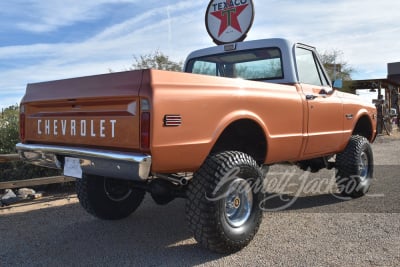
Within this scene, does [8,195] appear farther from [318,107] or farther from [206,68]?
[318,107]

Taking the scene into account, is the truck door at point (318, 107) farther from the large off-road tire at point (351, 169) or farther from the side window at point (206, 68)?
the side window at point (206, 68)

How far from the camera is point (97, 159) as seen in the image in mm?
3354

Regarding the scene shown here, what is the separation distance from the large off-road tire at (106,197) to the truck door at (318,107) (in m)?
2.03

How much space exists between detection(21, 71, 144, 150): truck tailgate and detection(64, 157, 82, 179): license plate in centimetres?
14

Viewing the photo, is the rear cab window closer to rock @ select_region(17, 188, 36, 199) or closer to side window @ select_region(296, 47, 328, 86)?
side window @ select_region(296, 47, 328, 86)

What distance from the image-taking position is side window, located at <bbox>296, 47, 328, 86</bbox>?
5.09m

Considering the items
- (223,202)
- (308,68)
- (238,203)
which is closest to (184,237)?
(238,203)

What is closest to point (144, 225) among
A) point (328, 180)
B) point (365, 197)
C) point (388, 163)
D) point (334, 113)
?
point (334, 113)

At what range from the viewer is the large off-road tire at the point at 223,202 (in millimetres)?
3463

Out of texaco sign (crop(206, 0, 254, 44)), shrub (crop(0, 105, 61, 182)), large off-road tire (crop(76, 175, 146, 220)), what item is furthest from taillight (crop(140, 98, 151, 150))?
texaco sign (crop(206, 0, 254, 44))

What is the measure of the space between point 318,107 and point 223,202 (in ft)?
6.85

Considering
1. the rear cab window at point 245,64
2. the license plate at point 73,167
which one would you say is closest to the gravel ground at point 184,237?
the license plate at point 73,167

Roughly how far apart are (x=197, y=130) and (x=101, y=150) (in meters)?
0.77

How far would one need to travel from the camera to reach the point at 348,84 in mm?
20422
